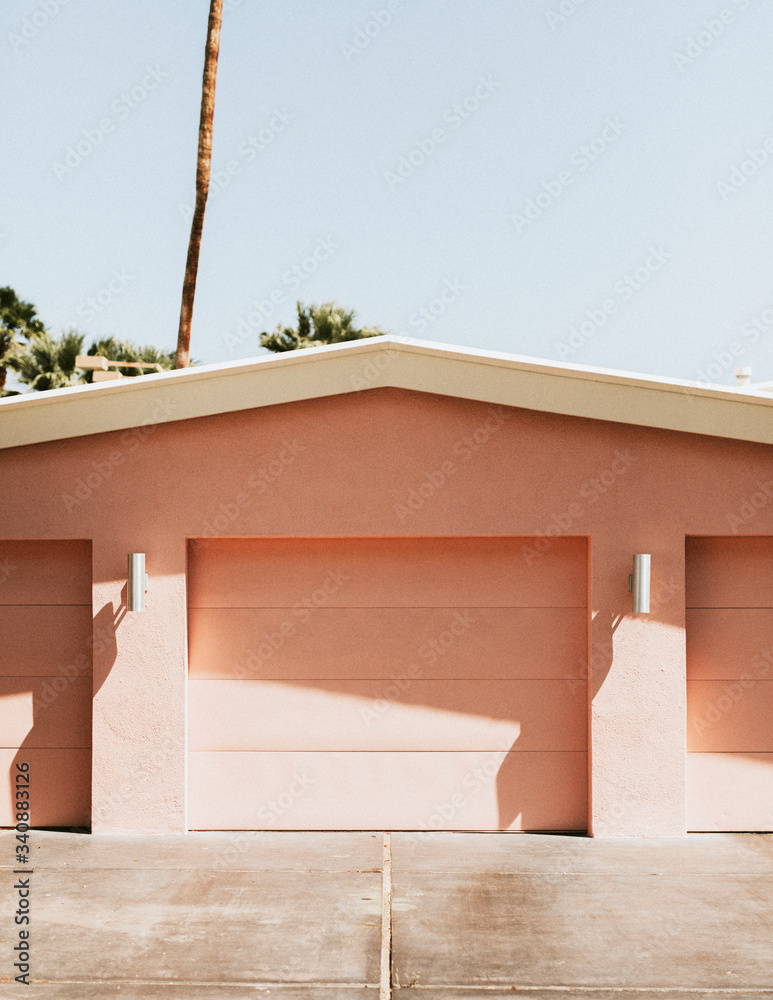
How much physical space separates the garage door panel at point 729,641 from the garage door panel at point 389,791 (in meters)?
1.21

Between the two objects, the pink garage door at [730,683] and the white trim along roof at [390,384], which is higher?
the white trim along roof at [390,384]

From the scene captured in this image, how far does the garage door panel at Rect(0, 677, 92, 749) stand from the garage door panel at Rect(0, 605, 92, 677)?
12 cm

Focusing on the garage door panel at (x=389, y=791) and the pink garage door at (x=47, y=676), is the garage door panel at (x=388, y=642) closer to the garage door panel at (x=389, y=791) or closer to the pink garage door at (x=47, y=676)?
the garage door panel at (x=389, y=791)

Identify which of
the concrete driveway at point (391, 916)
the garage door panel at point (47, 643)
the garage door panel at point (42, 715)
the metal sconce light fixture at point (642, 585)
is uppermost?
the metal sconce light fixture at point (642, 585)

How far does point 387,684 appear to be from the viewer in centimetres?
625

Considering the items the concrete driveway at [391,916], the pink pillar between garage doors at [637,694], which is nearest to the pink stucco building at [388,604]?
the pink pillar between garage doors at [637,694]

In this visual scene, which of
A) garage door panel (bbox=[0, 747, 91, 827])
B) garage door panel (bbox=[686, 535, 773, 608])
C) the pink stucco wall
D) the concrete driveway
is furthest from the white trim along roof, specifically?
the concrete driveway

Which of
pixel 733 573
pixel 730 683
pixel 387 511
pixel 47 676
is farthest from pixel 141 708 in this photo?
pixel 733 573

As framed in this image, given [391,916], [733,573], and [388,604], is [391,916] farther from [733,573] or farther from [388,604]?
[733,573]

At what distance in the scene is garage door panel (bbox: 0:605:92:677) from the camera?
250 inches

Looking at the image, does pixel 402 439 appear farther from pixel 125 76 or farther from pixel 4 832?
pixel 125 76

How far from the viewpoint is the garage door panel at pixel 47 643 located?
6.35m

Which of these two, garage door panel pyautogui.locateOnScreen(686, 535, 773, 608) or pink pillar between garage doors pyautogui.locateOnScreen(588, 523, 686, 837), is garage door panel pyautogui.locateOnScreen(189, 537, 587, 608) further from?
garage door panel pyautogui.locateOnScreen(686, 535, 773, 608)

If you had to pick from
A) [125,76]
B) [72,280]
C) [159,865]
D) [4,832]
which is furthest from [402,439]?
[72,280]
